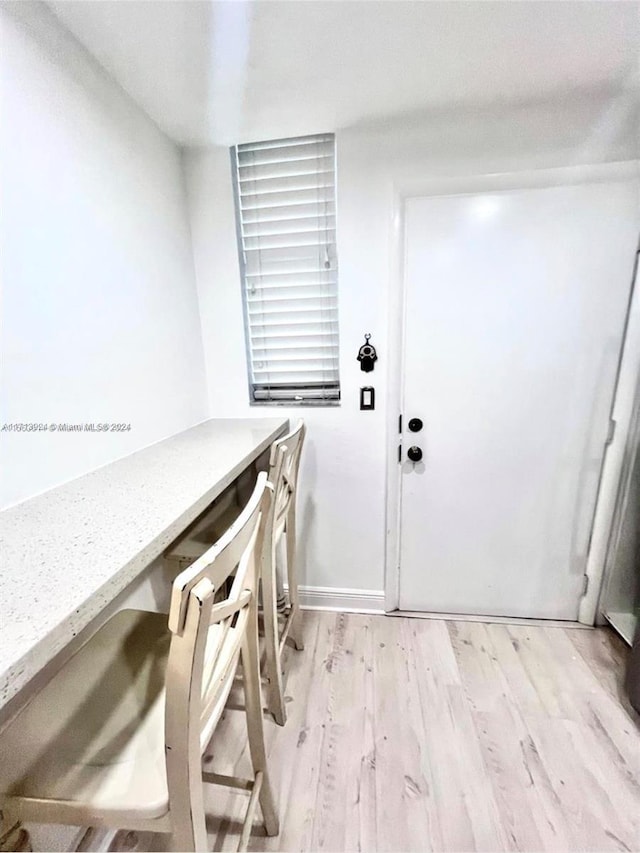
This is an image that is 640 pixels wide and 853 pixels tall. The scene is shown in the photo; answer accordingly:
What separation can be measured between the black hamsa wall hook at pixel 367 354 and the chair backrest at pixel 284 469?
44 cm

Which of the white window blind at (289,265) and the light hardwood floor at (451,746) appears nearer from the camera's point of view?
the light hardwood floor at (451,746)

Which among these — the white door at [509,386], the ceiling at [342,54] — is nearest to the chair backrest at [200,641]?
the white door at [509,386]

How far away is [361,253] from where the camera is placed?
5.16 feet

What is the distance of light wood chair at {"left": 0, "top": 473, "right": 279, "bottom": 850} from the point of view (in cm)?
56

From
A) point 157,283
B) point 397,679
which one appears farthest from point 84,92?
point 397,679

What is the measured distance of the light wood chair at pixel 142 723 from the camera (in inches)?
22.0

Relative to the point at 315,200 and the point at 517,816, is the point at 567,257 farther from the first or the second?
the point at 517,816

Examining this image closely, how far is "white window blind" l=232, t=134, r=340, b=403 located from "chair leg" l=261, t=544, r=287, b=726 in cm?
85

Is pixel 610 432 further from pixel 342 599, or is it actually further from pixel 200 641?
pixel 200 641

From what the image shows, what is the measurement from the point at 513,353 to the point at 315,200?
A: 1084mm

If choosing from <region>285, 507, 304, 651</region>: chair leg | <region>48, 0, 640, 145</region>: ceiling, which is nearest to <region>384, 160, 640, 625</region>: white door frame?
<region>48, 0, 640, 145</region>: ceiling

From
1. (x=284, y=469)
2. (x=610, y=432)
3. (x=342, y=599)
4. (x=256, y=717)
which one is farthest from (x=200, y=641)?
(x=610, y=432)

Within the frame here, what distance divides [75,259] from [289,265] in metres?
0.87

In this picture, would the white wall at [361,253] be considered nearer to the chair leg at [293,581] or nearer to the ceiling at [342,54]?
the ceiling at [342,54]
